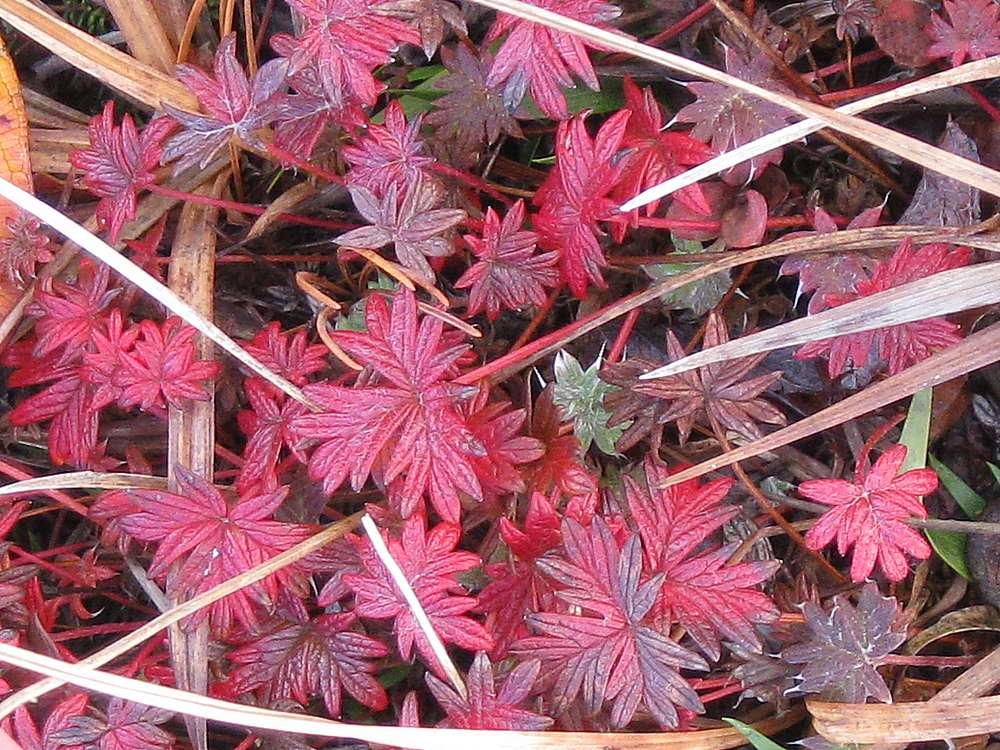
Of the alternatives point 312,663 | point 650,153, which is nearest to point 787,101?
point 650,153

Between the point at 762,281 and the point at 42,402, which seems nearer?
the point at 42,402

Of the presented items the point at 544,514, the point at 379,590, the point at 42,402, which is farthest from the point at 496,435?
the point at 42,402

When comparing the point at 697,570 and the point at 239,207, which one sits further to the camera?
the point at 239,207

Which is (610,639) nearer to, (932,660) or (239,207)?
(932,660)

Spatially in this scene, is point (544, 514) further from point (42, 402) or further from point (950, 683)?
point (42, 402)

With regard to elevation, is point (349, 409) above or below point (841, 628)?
above

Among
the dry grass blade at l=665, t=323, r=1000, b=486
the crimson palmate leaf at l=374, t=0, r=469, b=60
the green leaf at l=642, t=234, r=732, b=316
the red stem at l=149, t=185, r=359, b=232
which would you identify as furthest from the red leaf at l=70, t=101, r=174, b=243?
the dry grass blade at l=665, t=323, r=1000, b=486

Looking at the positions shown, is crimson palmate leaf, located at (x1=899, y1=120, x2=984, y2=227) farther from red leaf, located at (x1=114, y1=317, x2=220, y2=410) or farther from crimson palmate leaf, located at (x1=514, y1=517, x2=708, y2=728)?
red leaf, located at (x1=114, y1=317, x2=220, y2=410)
